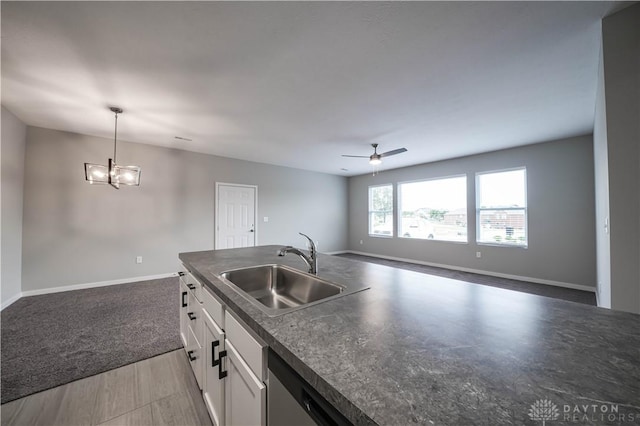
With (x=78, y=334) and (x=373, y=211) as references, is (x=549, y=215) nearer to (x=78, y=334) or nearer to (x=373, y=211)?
(x=373, y=211)

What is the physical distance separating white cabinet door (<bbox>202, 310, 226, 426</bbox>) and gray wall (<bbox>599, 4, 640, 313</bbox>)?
2654mm

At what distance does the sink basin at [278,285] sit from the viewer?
4.72ft

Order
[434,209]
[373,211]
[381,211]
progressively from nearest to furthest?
[434,209], [381,211], [373,211]

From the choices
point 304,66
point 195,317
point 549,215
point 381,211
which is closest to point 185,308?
point 195,317

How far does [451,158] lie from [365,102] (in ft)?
11.5

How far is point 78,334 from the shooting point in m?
2.43

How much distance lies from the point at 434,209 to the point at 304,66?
485 cm

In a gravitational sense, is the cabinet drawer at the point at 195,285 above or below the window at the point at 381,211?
below

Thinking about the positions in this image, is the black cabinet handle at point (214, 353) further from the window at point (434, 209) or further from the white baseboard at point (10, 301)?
the window at point (434, 209)

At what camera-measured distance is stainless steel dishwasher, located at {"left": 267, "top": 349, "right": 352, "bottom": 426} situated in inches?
22.4

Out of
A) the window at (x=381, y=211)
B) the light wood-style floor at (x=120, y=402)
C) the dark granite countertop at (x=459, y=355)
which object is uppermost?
the window at (x=381, y=211)

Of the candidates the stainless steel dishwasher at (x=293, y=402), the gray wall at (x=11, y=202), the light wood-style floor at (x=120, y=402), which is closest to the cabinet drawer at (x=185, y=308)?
the light wood-style floor at (x=120, y=402)

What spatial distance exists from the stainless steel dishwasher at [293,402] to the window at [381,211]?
620 cm

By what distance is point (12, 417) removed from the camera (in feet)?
4.84
